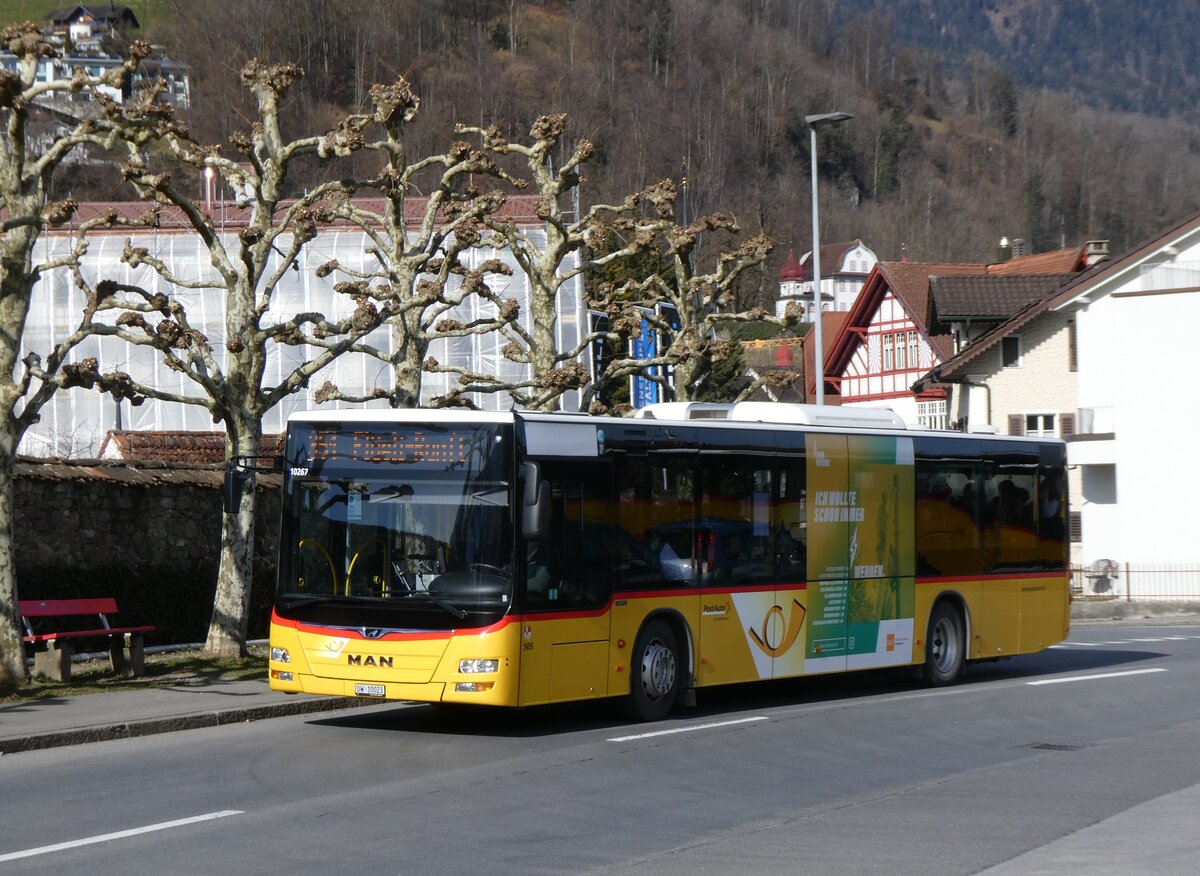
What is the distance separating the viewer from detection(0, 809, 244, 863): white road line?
9.18 metres

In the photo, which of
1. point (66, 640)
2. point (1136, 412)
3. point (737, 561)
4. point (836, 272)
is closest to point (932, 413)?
point (1136, 412)

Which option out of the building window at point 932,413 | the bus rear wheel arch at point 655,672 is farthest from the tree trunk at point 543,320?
the building window at point 932,413

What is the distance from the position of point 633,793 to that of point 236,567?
933 centimetres

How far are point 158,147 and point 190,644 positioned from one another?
84.8 meters

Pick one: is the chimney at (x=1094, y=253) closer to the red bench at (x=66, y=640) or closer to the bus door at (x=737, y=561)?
the bus door at (x=737, y=561)

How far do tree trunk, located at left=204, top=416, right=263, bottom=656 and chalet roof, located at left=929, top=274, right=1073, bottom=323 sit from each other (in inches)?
1454

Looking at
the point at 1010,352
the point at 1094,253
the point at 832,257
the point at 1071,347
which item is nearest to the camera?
the point at 1071,347

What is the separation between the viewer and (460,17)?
13188 cm

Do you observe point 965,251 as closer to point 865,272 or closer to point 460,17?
point 865,272

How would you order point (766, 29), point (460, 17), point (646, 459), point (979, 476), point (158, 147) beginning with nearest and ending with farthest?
point (646, 459), point (979, 476), point (158, 147), point (460, 17), point (766, 29)

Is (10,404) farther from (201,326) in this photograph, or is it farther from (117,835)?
(201,326)

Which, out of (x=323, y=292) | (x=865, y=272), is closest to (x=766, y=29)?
(x=865, y=272)

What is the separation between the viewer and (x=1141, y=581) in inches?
1796

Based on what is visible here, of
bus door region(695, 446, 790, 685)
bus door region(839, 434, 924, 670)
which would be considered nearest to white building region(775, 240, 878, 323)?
bus door region(839, 434, 924, 670)
